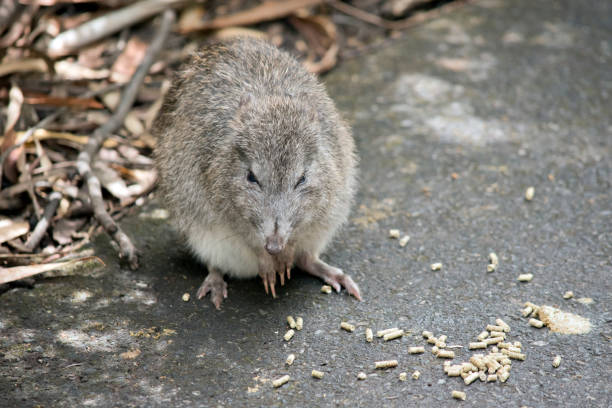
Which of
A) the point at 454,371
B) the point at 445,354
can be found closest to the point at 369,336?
the point at 445,354

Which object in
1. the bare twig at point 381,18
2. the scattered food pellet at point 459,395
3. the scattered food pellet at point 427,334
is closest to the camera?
the scattered food pellet at point 459,395

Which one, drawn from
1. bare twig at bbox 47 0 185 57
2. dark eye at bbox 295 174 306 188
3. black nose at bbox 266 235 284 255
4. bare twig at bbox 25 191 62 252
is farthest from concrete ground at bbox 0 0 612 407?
bare twig at bbox 47 0 185 57

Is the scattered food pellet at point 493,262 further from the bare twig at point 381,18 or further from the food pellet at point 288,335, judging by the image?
the bare twig at point 381,18

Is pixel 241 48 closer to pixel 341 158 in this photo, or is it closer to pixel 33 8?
pixel 341 158

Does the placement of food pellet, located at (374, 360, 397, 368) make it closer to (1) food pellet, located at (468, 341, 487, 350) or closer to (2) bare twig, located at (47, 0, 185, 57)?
(1) food pellet, located at (468, 341, 487, 350)

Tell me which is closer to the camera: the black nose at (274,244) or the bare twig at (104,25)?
the black nose at (274,244)

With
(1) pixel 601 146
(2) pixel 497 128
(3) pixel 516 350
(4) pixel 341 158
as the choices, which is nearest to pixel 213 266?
(4) pixel 341 158

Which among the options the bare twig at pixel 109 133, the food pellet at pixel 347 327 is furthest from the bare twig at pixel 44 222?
the food pellet at pixel 347 327

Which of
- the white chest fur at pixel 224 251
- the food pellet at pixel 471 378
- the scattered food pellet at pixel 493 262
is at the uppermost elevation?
the white chest fur at pixel 224 251
